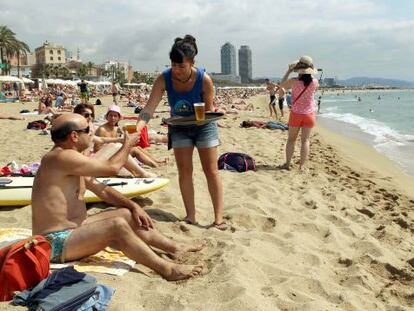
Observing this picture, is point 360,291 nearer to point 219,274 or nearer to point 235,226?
point 219,274

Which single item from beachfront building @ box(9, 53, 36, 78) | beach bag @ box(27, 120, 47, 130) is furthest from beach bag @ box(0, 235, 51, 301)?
beachfront building @ box(9, 53, 36, 78)

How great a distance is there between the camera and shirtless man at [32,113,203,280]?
279cm

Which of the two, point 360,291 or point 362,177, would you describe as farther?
point 362,177

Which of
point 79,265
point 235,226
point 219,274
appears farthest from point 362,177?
point 79,265

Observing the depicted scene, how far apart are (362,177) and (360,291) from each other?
14.5 feet

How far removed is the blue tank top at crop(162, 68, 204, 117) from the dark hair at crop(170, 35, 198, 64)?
234 mm

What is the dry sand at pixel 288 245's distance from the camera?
8.84ft

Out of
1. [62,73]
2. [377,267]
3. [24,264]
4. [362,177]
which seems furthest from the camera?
[62,73]

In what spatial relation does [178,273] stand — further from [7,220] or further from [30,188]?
[30,188]

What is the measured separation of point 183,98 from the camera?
391 centimetres

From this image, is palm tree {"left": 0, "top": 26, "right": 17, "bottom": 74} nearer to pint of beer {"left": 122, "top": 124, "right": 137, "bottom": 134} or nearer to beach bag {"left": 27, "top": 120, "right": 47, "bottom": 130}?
beach bag {"left": 27, "top": 120, "right": 47, "bottom": 130}

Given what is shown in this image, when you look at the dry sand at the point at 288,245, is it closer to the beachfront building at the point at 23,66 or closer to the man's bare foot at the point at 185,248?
the man's bare foot at the point at 185,248

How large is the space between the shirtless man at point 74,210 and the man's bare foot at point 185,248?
28cm

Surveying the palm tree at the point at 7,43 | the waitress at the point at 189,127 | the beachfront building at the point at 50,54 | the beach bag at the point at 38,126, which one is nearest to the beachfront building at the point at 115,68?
the beachfront building at the point at 50,54
